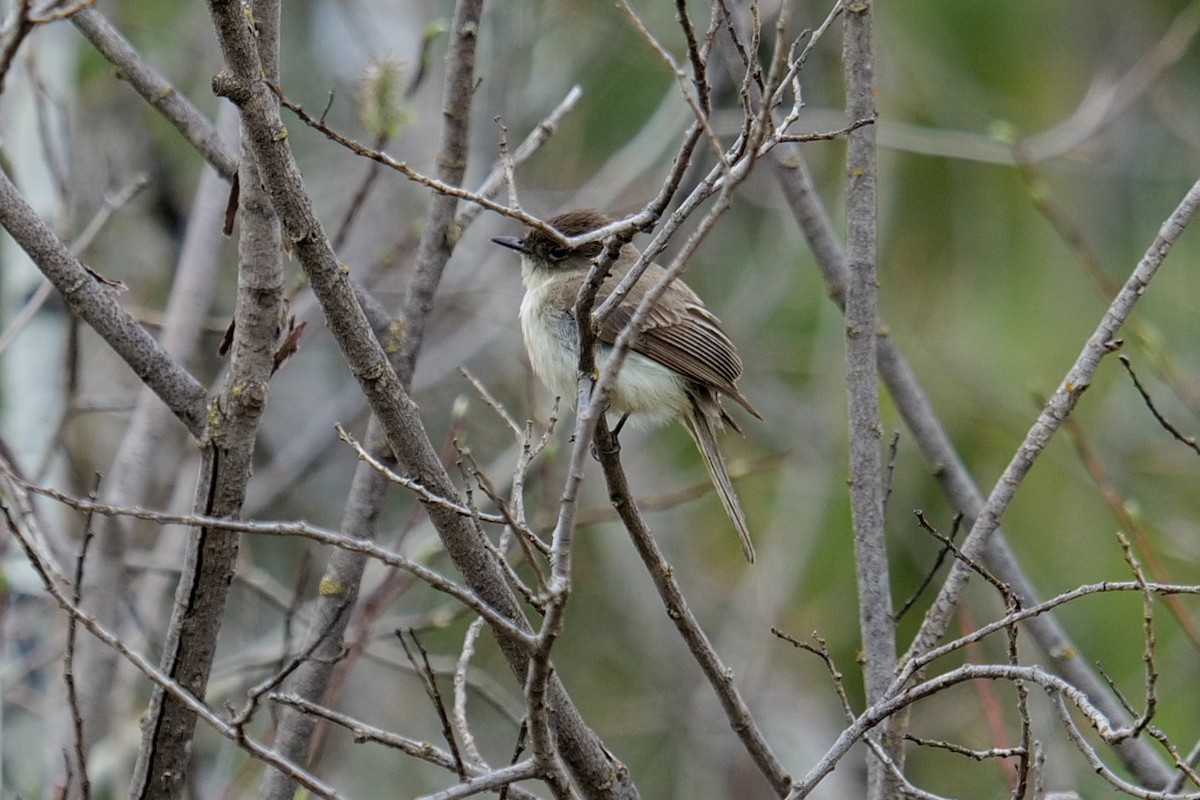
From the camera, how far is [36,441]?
5.48 m

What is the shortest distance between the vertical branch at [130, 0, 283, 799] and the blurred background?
3389mm

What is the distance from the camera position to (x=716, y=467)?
4.34m

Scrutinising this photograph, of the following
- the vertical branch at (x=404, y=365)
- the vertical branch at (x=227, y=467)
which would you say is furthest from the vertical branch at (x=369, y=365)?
the vertical branch at (x=404, y=365)

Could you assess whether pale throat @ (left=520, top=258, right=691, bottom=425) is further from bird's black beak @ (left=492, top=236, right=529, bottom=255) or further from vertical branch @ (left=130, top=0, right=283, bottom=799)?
vertical branch @ (left=130, top=0, right=283, bottom=799)

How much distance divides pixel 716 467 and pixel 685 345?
48 centimetres

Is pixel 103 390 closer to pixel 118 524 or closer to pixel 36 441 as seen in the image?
pixel 36 441

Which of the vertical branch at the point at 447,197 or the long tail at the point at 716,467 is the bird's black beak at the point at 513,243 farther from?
the vertical branch at the point at 447,197

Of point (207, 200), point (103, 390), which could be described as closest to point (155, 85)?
point (207, 200)

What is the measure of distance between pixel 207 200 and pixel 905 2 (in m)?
5.59

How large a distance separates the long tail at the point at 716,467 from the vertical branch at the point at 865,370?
22.9 inches

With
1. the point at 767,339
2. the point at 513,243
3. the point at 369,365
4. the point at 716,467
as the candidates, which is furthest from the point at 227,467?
the point at 767,339

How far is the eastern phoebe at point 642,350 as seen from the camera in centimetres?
446

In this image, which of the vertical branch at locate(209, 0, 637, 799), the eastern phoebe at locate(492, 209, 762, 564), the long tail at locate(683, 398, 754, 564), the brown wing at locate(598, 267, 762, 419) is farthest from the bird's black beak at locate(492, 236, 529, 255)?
the vertical branch at locate(209, 0, 637, 799)

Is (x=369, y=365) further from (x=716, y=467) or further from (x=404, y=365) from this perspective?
(x=716, y=467)
